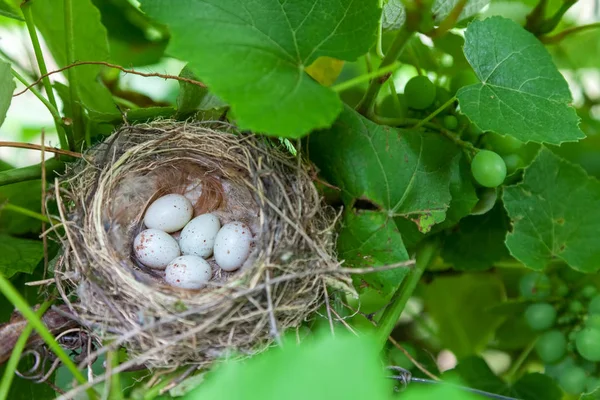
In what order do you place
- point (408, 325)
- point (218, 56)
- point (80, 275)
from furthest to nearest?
point (408, 325) < point (80, 275) < point (218, 56)

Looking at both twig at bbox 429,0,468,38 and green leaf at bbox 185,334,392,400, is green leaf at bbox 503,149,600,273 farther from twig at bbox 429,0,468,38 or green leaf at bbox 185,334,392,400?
green leaf at bbox 185,334,392,400

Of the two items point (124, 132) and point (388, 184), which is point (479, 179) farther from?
point (124, 132)

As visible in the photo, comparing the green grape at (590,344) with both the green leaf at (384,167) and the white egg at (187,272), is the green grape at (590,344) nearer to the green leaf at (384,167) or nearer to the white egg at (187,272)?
the green leaf at (384,167)

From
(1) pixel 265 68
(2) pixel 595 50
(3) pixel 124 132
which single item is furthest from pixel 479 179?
(2) pixel 595 50

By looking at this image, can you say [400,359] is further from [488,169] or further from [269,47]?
[269,47]

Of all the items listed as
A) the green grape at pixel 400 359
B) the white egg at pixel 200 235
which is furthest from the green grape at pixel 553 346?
the white egg at pixel 200 235

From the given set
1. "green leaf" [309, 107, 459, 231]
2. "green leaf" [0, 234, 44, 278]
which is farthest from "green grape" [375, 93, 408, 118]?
"green leaf" [0, 234, 44, 278]

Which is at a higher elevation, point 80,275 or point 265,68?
point 265,68
